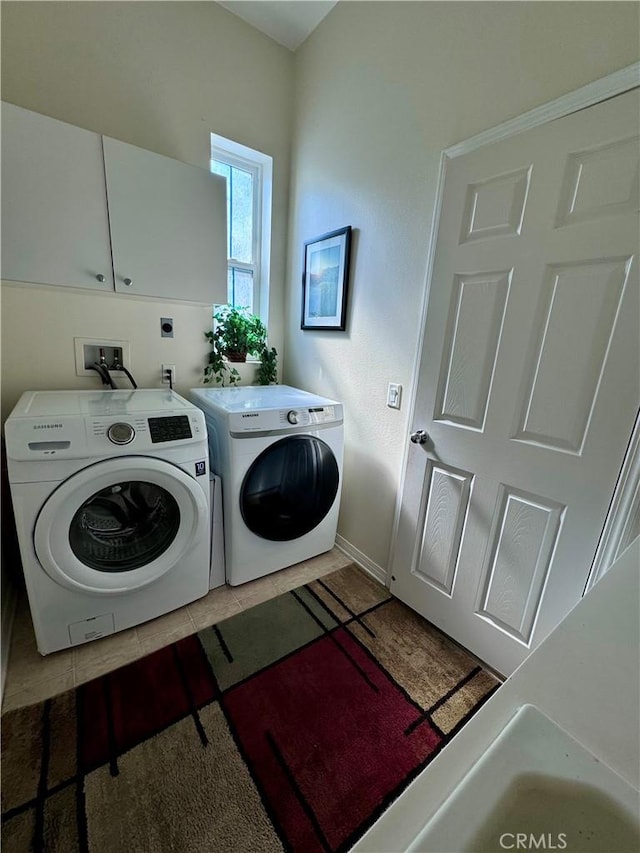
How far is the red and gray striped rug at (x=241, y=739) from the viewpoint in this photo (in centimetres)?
92

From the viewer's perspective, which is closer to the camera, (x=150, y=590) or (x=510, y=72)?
(x=510, y=72)

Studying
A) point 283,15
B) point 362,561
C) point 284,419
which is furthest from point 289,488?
point 283,15

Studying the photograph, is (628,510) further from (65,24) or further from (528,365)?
(65,24)

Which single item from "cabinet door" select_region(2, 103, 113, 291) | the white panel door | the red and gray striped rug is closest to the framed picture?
the white panel door

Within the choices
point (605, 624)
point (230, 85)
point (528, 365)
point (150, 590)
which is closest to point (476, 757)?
point (605, 624)

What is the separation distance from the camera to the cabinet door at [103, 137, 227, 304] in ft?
5.01

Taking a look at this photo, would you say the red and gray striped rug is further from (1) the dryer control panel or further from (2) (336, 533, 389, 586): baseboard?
(1) the dryer control panel

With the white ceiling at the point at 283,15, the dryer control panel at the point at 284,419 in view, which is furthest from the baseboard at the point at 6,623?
the white ceiling at the point at 283,15

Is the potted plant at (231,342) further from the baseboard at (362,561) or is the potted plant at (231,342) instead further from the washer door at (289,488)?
the baseboard at (362,561)

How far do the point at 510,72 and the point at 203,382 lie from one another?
75.2 inches

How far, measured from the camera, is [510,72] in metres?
1.17

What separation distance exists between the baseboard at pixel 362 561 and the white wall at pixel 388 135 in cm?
5

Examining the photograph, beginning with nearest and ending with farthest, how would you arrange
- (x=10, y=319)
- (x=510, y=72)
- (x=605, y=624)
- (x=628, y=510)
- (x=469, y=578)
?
(x=605, y=624) → (x=628, y=510) → (x=510, y=72) → (x=469, y=578) → (x=10, y=319)

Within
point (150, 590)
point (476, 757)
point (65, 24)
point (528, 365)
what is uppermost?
point (65, 24)
